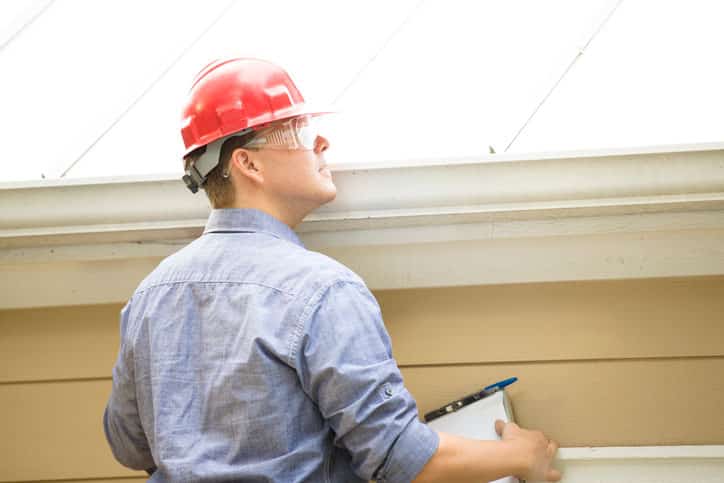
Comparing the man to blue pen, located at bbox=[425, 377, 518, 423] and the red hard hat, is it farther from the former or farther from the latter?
blue pen, located at bbox=[425, 377, 518, 423]

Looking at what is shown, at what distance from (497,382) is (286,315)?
641 millimetres

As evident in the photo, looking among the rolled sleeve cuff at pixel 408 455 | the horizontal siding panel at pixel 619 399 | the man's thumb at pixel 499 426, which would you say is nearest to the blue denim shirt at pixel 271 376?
the rolled sleeve cuff at pixel 408 455

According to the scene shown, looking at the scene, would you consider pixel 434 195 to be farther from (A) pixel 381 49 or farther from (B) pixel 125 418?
(B) pixel 125 418

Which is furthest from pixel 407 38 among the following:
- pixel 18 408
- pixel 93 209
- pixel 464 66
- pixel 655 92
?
pixel 18 408

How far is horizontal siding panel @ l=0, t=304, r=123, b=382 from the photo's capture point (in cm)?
150

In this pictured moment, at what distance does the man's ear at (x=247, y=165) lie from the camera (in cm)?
111

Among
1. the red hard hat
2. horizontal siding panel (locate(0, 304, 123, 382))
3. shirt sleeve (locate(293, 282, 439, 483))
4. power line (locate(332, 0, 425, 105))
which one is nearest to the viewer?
shirt sleeve (locate(293, 282, 439, 483))

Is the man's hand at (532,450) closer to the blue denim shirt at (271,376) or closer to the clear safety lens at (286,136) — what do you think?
the blue denim shirt at (271,376)

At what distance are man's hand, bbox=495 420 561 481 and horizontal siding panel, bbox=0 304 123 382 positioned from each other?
0.93 metres

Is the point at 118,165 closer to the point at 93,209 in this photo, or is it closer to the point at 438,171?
the point at 93,209

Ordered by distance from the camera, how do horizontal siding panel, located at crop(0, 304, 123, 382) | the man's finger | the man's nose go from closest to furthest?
the man's nose
the man's finger
horizontal siding panel, located at crop(0, 304, 123, 382)

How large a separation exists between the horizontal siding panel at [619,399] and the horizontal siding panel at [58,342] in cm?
87

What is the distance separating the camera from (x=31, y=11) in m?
1.68

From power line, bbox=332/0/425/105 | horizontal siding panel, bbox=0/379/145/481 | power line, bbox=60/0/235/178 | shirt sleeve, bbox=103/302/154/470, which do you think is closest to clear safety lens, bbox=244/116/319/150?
power line, bbox=332/0/425/105
